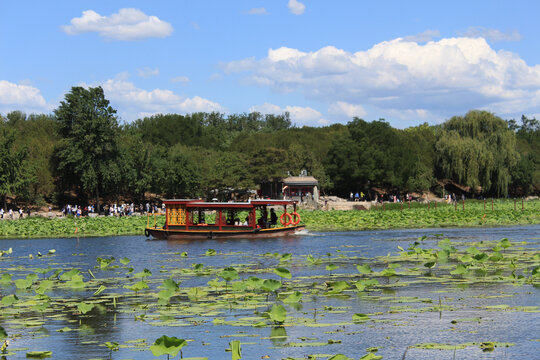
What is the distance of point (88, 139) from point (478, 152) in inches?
1811

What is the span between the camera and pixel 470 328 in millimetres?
13672

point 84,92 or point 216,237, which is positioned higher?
point 84,92

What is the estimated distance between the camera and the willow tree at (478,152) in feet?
283

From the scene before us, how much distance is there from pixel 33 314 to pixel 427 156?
87396 millimetres

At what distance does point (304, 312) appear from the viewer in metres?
15.6

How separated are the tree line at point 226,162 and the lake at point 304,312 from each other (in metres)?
50.8

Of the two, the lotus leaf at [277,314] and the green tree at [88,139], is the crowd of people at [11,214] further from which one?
the lotus leaf at [277,314]

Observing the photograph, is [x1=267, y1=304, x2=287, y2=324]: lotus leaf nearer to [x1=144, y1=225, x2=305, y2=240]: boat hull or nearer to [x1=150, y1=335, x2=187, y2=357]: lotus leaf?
[x1=150, y1=335, x2=187, y2=357]: lotus leaf

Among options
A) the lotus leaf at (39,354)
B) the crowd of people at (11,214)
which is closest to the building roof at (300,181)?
the crowd of people at (11,214)

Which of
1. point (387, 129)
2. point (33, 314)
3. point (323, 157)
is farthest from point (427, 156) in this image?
point (33, 314)

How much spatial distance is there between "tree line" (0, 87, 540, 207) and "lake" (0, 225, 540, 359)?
50753mm

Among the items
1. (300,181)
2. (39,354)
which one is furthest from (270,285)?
(300,181)

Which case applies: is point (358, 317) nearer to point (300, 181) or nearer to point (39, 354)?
point (39, 354)

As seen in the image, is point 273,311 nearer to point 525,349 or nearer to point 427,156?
point 525,349
